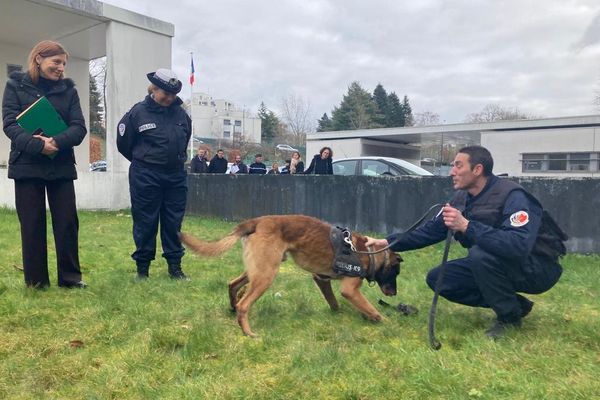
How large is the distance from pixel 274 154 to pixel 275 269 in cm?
5268

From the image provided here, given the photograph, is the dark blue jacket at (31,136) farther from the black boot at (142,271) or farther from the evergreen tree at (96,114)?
the evergreen tree at (96,114)

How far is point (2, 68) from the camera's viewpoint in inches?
522

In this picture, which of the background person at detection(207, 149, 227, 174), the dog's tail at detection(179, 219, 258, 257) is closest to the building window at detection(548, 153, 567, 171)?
the background person at detection(207, 149, 227, 174)

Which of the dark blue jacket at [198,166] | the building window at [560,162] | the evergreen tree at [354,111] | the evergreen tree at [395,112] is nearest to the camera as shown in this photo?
the dark blue jacket at [198,166]

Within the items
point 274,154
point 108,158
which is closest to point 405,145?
point 274,154

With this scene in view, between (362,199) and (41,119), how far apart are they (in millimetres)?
5947

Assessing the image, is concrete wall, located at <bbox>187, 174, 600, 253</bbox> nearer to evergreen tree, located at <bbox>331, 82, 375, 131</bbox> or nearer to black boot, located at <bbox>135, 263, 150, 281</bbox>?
black boot, located at <bbox>135, 263, 150, 281</bbox>

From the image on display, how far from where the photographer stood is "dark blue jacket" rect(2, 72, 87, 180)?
4191 mm

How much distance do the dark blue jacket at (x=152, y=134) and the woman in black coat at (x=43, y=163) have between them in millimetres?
558

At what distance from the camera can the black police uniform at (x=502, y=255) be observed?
11.0ft

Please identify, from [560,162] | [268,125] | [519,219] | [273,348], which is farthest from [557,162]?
[268,125]

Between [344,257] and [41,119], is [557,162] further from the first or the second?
[41,119]

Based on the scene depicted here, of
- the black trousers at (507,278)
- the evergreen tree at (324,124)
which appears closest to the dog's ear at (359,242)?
the black trousers at (507,278)

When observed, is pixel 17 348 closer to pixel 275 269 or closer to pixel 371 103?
pixel 275 269
